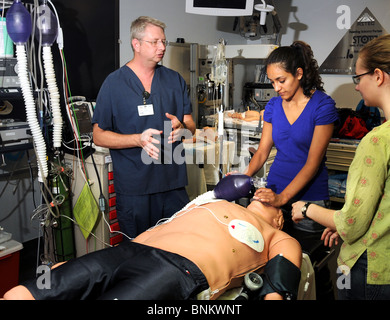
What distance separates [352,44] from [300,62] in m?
3.23

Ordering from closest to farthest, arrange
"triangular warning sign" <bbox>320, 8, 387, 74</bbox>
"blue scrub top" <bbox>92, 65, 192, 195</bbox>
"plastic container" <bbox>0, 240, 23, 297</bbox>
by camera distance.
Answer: "blue scrub top" <bbox>92, 65, 192, 195</bbox>
"plastic container" <bbox>0, 240, 23, 297</bbox>
"triangular warning sign" <bbox>320, 8, 387, 74</bbox>

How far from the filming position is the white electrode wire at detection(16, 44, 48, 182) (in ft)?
6.28

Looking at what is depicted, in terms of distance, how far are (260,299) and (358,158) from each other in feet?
1.78

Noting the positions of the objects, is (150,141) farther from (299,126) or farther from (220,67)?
(220,67)

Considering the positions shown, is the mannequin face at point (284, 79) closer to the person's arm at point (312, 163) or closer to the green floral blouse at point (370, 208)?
the person's arm at point (312, 163)

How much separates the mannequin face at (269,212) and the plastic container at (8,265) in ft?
4.69

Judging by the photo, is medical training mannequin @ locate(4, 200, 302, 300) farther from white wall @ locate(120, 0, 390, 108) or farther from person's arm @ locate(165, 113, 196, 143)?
white wall @ locate(120, 0, 390, 108)

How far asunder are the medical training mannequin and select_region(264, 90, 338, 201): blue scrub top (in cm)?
33

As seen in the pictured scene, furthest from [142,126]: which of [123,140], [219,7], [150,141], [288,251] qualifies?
[219,7]

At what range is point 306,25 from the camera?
15.9 feet

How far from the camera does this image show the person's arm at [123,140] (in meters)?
1.77

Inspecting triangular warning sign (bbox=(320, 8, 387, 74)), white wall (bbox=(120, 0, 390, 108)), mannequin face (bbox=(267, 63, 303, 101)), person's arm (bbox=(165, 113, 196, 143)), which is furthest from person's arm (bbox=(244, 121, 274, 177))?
triangular warning sign (bbox=(320, 8, 387, 74))

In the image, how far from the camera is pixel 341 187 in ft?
13.0

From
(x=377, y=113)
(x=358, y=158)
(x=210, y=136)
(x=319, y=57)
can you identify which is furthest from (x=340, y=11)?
(x=358, y=158)
